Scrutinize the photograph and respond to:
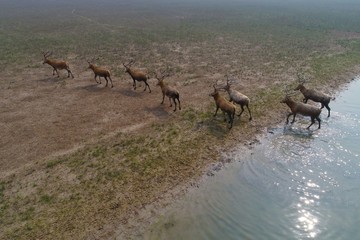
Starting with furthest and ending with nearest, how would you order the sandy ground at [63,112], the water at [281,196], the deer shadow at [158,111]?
the deer shadow at [158,111] < the sandy ground at [63,112] < the water at [281,196]

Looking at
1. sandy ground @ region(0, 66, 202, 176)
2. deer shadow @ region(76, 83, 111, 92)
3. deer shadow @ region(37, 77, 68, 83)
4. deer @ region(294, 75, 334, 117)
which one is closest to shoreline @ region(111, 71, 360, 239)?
deer @ region(294, 75, 334, 117)

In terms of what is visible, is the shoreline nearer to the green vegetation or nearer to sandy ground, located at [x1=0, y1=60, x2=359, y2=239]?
sandy ground, located at [x1=0, y1=60, x2=359, y2=239]

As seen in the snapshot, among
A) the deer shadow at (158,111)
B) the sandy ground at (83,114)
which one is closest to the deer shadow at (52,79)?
the sandy ground at (83,114)

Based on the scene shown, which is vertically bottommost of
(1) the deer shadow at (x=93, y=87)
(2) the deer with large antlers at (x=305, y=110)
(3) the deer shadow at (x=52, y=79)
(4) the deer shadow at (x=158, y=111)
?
(3) the deer shadow at (x=52, y=79)

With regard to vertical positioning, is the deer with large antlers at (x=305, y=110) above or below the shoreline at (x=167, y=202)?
above

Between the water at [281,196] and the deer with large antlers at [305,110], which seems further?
the deer with large antlers at [305,110]

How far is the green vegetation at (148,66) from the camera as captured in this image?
12.5 metres

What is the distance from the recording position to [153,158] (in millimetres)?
15383

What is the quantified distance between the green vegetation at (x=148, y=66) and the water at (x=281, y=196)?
1.46 meters

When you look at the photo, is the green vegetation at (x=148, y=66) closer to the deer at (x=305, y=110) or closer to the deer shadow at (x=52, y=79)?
the deer at (x=305, y=110)

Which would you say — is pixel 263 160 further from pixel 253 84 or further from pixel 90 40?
pixel 90 40

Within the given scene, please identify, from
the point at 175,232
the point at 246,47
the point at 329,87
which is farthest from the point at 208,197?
the point at 246,47

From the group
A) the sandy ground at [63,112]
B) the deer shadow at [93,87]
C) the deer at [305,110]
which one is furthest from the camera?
the deer shadow at [93,87]

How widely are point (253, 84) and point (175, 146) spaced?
1062 centimetres
